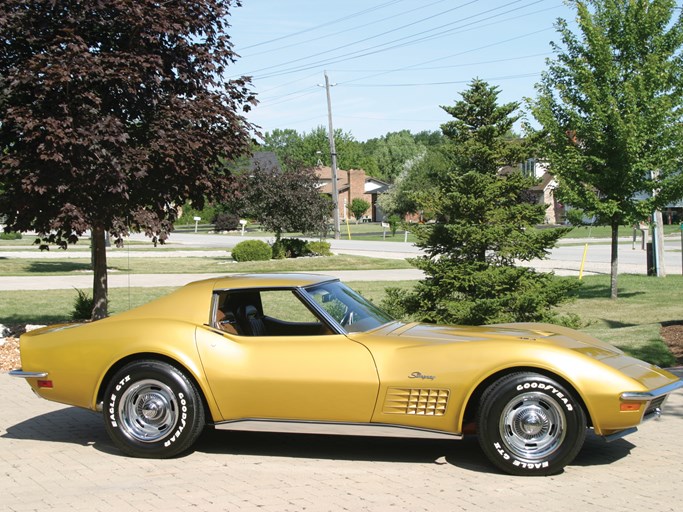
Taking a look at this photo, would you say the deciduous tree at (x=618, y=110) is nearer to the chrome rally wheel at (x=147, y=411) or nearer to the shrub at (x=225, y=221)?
the chrome rally wheel at (x=147, y=411)

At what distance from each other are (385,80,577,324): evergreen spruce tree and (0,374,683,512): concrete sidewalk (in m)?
4.19

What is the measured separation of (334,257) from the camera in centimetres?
3359

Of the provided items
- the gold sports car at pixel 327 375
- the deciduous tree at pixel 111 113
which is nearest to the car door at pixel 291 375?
the gold sports car at pixel 327 375

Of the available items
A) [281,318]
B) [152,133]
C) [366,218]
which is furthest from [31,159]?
[366,218]

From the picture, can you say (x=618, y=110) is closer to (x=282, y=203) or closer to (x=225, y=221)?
(x=282, y=203)

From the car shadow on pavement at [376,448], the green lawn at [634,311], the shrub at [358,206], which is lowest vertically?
the car shadow on pavement at [376,448]

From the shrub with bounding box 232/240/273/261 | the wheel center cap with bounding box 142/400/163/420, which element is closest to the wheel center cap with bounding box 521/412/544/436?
the wheel center cap with bounding box 142/400/163/420

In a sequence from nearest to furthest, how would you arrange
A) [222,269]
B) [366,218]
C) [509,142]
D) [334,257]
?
[509,142], [222,269], [334,257], [366,218]

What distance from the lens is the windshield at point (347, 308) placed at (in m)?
6.13

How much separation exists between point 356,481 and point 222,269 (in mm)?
24742

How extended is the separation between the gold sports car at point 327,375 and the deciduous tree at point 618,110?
1190 cm

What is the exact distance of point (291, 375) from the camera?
19.1 feet

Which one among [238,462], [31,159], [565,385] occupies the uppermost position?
[31,159]

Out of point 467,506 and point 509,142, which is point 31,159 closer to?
point 509,142
